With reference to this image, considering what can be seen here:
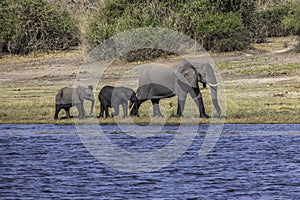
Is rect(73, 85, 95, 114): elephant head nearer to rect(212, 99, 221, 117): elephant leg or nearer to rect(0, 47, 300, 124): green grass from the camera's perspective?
rect(0, 47, 300, 124): green grass

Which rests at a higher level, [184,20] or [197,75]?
[184,20]

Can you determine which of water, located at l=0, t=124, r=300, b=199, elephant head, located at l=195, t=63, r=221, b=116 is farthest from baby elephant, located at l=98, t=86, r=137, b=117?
elephant head, located at l=195, t=63, r=221, b=116

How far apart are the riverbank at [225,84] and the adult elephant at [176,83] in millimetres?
459

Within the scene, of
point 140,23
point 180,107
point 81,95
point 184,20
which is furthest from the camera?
point 184,20

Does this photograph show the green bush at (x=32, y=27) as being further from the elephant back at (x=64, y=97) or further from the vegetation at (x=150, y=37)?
the elephant back at (x=64, y=97)

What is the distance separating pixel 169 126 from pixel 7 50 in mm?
27121

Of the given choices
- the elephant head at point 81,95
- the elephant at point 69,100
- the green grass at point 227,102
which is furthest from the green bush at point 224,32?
the elephant at point 69,100

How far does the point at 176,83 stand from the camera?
2583 cm

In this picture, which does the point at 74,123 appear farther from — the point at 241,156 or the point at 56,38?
the point at 56,38

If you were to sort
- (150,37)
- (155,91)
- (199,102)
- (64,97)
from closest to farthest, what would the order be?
(199,102) → (64,97) → (155,91) → (150,37)

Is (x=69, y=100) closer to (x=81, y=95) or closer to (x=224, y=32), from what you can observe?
(x=81, y=95)

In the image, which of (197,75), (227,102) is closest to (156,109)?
(197,75)

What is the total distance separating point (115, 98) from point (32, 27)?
2590 cm

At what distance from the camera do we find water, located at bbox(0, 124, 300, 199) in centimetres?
1502
